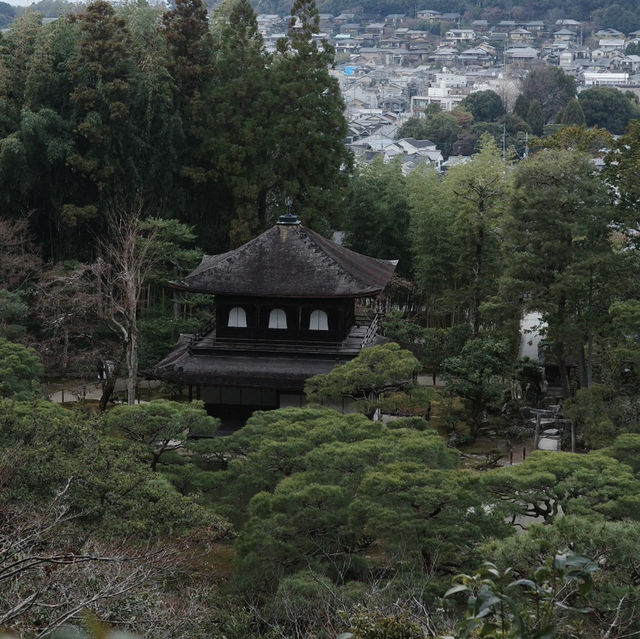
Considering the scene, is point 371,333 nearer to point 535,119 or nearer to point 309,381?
point 309,381

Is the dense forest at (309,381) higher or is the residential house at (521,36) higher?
the residential house at (521,36)

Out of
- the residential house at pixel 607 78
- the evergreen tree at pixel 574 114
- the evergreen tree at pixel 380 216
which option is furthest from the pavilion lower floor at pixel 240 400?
the residential house at pixel 607 78

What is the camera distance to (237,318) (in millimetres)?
23656

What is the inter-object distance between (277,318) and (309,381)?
3157mm

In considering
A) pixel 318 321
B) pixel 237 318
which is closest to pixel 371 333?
pixel 318 321

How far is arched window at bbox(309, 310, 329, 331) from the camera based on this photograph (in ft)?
76.5

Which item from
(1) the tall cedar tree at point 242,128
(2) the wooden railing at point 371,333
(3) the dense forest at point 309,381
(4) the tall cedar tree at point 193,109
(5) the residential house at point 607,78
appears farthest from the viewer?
(5) the residential house at point 607,78

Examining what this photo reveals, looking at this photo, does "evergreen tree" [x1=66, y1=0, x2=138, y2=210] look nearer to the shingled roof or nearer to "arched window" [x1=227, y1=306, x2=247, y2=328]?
the shingled roof

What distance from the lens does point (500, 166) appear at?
2916cm

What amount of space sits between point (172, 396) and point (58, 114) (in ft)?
29.5

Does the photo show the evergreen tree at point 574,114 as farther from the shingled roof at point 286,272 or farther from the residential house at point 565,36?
the residential house at point 565,36

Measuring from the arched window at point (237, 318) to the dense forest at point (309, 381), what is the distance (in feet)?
7.42

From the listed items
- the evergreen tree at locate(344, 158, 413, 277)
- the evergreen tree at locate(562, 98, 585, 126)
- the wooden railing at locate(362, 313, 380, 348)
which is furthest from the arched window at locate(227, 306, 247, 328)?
the evergreen tree at locate(562, 98, 585, 126)

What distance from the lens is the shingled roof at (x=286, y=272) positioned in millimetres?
22844
